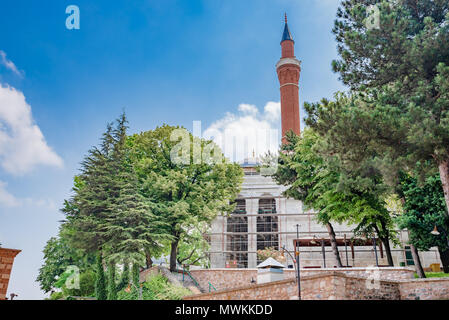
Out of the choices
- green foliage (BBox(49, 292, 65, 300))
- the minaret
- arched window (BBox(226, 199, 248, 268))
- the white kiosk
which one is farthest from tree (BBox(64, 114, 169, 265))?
the minaret

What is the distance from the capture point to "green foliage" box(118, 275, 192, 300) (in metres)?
19.0

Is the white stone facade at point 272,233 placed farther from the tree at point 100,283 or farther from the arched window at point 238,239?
the tree at point 100,283

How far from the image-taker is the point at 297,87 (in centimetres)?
4356

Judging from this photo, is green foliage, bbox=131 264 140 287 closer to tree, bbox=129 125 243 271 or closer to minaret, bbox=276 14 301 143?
tree, bbox=129 125 243 271

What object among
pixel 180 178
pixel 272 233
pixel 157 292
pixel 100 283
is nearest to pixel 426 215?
pixel 180 178

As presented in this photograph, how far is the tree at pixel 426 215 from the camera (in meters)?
15.3

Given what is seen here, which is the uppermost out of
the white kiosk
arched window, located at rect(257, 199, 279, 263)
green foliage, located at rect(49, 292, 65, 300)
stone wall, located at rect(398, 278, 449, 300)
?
arched window, located at rect(257, 199, 279, 263)

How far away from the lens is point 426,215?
50.8 feet

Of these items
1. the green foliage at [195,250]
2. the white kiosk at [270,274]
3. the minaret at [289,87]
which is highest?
the minaret at [289,87]

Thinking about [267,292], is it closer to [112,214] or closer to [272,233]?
[112,214]

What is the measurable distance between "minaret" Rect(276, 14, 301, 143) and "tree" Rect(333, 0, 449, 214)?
28.4 metres

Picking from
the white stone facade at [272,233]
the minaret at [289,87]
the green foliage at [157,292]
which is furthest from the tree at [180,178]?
the minaret at [289,87]

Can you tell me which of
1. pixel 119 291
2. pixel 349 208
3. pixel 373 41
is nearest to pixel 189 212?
pixel 119 291

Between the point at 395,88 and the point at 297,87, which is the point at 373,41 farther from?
the point at 297,87
